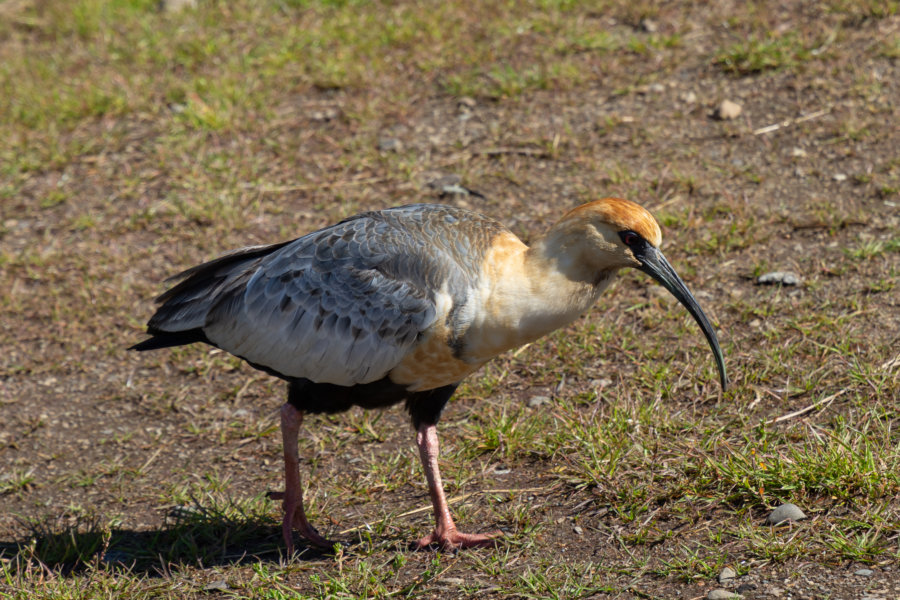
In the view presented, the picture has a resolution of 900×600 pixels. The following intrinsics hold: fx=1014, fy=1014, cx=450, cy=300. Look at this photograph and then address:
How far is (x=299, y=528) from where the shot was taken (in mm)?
4633

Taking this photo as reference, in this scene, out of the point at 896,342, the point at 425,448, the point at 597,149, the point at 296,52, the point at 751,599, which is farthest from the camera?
the point at 296,52

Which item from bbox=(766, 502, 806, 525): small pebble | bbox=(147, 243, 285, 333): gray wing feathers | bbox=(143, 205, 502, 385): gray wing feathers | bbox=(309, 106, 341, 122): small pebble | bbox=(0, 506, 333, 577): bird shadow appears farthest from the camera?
bbox=(309, 106, 341, 122): small pebble

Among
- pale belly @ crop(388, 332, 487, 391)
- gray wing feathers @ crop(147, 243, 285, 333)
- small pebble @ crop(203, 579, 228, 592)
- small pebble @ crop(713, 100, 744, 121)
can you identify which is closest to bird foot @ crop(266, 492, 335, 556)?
small pebble @ crop(203, 579, 228, 592)

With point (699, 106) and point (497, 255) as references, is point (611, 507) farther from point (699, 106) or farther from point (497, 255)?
point (699, 106)

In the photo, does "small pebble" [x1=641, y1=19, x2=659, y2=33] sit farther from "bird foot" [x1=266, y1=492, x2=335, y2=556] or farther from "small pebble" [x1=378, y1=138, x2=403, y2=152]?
"bird foot" [x1=266, y1=492, x2=335, y2=556]

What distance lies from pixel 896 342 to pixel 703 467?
1.42 meters

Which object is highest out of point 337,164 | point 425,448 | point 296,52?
point 296,52

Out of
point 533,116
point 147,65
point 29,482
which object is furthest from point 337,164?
point 29,482

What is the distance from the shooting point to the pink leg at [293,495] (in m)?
4.58

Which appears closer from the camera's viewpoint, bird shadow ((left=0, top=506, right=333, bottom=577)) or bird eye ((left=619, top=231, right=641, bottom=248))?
bird eye ((left=619, top=231, right=641, bottom=248))

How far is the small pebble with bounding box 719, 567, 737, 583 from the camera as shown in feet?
12.8

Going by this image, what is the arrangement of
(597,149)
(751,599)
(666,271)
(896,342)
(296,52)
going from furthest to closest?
(296,52), (597,149), (896,342), (666,271), (751,599)

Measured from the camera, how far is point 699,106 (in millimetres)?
7469

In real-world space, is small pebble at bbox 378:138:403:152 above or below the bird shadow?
above
